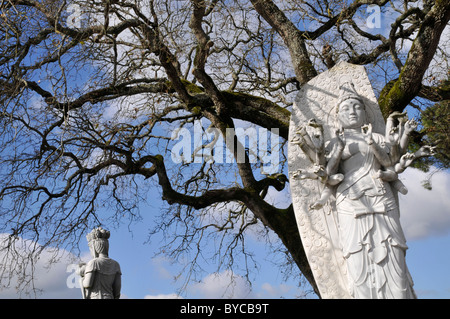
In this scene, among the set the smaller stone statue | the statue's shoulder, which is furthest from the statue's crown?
the statue's shoulder

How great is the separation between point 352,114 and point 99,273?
3821 mm

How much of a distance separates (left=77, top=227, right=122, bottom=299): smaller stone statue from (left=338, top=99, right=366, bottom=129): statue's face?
355cm

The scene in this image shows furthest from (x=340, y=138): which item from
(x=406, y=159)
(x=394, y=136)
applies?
(x=406, y=159)

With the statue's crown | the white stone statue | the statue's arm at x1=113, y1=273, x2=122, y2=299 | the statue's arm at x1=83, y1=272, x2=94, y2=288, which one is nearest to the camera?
the white stone statue

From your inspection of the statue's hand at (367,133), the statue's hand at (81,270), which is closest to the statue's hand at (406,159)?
the statue's hand at (367,133)

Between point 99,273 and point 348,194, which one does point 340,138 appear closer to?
point 348,194

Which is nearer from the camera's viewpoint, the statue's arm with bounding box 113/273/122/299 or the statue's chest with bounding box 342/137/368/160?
the statue's chest with bounding box 342/137/368/160

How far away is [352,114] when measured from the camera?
6.90 metres

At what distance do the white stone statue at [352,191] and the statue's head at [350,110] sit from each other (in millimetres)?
12

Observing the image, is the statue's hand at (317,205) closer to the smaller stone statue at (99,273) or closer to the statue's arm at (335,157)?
the statue's arm at (335,157)

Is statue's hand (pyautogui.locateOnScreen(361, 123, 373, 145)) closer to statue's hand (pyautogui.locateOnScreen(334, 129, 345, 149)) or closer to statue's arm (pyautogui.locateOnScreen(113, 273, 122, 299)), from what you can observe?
statue's hand (pyautogui.locateOnScreen(334, 129, 345, 149))

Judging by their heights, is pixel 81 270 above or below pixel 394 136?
below

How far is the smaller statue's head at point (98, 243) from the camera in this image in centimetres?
798

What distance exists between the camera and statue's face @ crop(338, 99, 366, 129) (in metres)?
6.88
